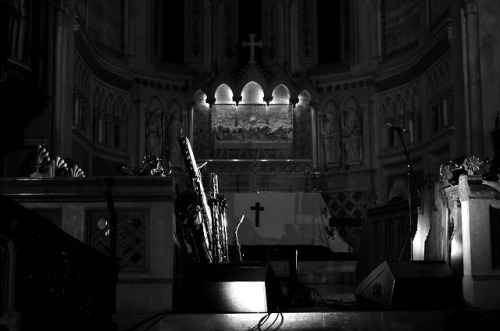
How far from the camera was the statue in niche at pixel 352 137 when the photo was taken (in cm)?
1374

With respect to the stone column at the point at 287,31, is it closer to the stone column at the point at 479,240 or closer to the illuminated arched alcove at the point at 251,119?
the illuminated arched alcove at the point at 251,119

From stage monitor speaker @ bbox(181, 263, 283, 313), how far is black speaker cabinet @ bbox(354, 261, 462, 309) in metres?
0.94

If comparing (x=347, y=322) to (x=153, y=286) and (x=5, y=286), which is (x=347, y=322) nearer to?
(x=153, y=286)

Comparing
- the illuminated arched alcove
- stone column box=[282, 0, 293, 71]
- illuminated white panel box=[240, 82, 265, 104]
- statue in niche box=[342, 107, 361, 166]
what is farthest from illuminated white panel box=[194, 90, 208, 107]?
statue in niche box=[342, 107, 361, 166]

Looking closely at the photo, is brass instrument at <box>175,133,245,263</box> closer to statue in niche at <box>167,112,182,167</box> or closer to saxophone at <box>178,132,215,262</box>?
saxophone at <box>178,132,215,262</box>

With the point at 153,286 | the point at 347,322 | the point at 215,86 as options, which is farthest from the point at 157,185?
the point at 215,86

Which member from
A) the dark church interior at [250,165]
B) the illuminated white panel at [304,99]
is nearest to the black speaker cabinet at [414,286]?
the dark church interior at [250,165]

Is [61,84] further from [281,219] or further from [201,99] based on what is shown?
[201,99]

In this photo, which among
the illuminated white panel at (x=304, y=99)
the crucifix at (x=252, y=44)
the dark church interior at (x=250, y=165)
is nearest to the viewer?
the dark church interior at (x=250, y=165)

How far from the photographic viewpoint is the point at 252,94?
1412cm

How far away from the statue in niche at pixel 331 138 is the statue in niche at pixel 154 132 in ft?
11.6

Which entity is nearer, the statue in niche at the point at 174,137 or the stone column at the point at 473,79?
the stone column at the point at 473,79

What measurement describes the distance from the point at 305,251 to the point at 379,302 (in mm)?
4978

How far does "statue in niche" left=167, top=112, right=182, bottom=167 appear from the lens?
45.0 ft
